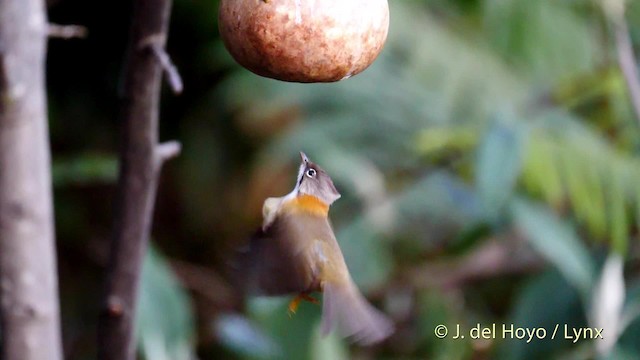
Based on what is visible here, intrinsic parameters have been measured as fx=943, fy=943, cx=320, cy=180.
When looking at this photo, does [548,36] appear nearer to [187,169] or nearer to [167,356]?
[187,169]

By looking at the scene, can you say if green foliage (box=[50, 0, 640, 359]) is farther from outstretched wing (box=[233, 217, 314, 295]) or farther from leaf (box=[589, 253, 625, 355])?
outstretched wing (box=[233, 217, 314, 295])

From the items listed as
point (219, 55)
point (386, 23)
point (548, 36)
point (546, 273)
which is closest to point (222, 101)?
point (219, 55)

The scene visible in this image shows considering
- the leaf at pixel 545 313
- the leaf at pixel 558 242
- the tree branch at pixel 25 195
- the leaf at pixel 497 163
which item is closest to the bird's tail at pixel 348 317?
the tree branch at pixel 25 195

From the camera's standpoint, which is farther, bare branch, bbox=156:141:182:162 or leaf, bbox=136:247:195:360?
leaf, bbox=136:247:195:360

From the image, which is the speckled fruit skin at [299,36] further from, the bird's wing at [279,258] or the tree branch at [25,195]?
the tree branch at [25,195]

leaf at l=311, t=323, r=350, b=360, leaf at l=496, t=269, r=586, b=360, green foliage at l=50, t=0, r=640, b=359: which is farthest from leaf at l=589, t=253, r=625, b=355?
leaf at l=311, t=323, r=350, b=360

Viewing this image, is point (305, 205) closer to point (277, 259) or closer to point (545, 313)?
point (277, 259)
